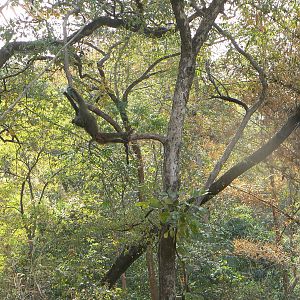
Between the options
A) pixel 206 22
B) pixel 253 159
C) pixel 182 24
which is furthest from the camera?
pixel 253 159

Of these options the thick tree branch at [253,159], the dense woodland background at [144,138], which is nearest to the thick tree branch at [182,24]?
the dense woodland background at [144,138]

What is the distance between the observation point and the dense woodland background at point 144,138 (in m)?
4.51

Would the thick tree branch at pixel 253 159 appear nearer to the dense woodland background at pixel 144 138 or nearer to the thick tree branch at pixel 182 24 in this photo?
the dense woodland background at pixel 144 138

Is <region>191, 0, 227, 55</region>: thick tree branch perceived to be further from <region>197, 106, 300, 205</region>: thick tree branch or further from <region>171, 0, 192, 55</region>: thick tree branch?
<region>197, 106, 300, 205</region>: thick tree branch

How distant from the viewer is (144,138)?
4.48 m

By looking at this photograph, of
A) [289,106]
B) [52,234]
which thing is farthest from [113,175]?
[289,106]

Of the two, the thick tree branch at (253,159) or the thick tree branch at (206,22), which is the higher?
the thick tree branch at (206,22)

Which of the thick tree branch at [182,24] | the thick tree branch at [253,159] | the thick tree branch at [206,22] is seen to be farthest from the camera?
the thick tree branch at [253,159]

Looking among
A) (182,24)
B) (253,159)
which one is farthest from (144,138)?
(253,159)

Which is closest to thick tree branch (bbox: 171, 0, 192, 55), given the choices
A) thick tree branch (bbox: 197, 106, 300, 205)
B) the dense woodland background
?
the dense woodland background

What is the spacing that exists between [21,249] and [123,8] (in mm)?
4164

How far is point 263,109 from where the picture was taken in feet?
21.8

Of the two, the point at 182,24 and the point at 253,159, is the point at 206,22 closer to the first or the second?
the point at 182,24

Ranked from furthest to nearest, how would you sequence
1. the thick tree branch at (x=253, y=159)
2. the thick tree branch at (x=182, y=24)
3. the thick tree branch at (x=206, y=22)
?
the thick tree branch at (x=253, y=159), the thick tree branch at (x=206, y=22), the thick tree branch at (x=182, y=24)
